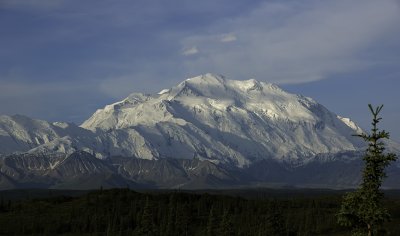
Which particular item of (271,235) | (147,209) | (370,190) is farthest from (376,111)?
(271,235)

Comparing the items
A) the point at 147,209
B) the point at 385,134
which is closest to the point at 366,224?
the point at 385,134

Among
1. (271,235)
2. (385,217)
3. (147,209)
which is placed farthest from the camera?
(271,235)

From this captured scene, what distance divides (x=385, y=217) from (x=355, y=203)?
246 centimetres

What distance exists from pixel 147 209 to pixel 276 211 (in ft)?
116

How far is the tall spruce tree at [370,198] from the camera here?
159ft

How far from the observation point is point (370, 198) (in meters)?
48.6

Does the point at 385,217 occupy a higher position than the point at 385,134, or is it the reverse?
the point at 385,134

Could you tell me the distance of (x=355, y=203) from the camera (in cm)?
4919

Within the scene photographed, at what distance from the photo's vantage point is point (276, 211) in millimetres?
163000

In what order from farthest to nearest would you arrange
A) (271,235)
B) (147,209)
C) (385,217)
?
1. (271,235)
2. (147,209)
3. (385,217)

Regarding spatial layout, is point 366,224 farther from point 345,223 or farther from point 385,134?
point 385,134

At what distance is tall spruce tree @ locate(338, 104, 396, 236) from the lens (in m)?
48.4

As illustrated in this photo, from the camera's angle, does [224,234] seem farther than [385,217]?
Yes

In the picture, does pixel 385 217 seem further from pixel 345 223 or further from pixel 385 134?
pixel 385 134
